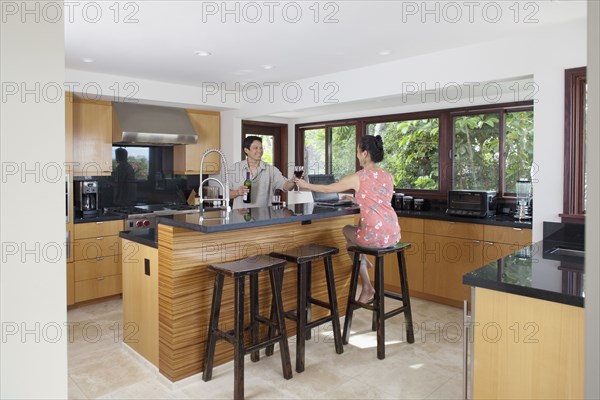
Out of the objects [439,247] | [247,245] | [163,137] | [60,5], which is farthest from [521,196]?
[60,5]

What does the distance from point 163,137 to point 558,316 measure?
4368mm

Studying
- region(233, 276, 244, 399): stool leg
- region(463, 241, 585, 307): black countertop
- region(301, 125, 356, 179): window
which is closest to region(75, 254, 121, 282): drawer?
region(233, 276, 244, 399): stool leg

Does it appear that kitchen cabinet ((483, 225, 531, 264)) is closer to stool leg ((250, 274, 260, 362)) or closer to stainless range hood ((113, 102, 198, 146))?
stool leg ((250, 274, 260, 362))

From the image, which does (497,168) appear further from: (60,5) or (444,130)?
(60,5)

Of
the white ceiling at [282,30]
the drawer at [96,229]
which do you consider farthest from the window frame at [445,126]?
the drawer at [96,229]

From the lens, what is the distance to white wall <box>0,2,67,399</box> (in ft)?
3.31

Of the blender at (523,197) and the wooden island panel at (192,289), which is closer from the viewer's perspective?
the wooden island panel at (192,289)

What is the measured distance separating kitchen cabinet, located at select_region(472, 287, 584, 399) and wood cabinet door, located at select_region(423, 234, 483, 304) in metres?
2.36

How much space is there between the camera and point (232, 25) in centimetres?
309

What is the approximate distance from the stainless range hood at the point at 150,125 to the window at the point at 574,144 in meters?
3.89

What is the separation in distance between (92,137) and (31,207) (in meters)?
3.99

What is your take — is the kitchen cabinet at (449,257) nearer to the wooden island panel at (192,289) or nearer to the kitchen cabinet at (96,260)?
the wooden island panel at (192,289)

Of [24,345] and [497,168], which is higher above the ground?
[497,168]

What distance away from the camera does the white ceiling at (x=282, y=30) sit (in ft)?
9.14
